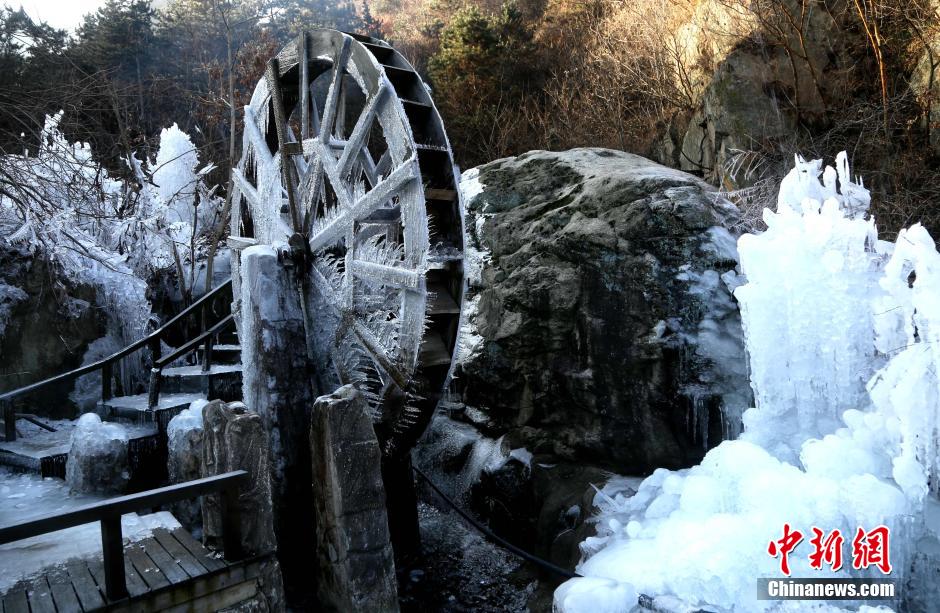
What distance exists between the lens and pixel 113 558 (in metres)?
2.70

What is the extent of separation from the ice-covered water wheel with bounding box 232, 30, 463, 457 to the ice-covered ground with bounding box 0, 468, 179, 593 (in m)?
1.73

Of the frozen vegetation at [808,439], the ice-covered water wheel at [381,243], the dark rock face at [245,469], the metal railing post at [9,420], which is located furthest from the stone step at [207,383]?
the frozen vegetation at [808,439]

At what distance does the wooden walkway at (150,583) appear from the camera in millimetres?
2764

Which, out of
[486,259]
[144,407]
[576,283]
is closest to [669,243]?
[576,283]

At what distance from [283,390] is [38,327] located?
4440mm

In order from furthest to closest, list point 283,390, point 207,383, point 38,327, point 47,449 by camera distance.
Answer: point 38,327 < point 207,383 < point 47,449 < point 283,390

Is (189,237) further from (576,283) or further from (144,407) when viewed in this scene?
(576,283)

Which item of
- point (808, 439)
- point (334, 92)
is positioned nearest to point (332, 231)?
point (334, 92)

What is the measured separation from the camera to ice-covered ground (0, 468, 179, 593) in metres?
3.15

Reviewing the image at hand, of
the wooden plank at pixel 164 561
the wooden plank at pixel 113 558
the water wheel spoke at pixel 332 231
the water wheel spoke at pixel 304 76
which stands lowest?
the wooden plank at pixel 164 561

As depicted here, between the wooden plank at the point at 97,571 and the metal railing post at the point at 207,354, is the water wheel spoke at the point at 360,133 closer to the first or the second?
the metal railing post at the point at 207,354

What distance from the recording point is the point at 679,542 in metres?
3.71

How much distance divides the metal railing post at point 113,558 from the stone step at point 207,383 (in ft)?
11.9

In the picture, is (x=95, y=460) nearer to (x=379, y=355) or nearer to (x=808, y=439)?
(x=379, y=355)
